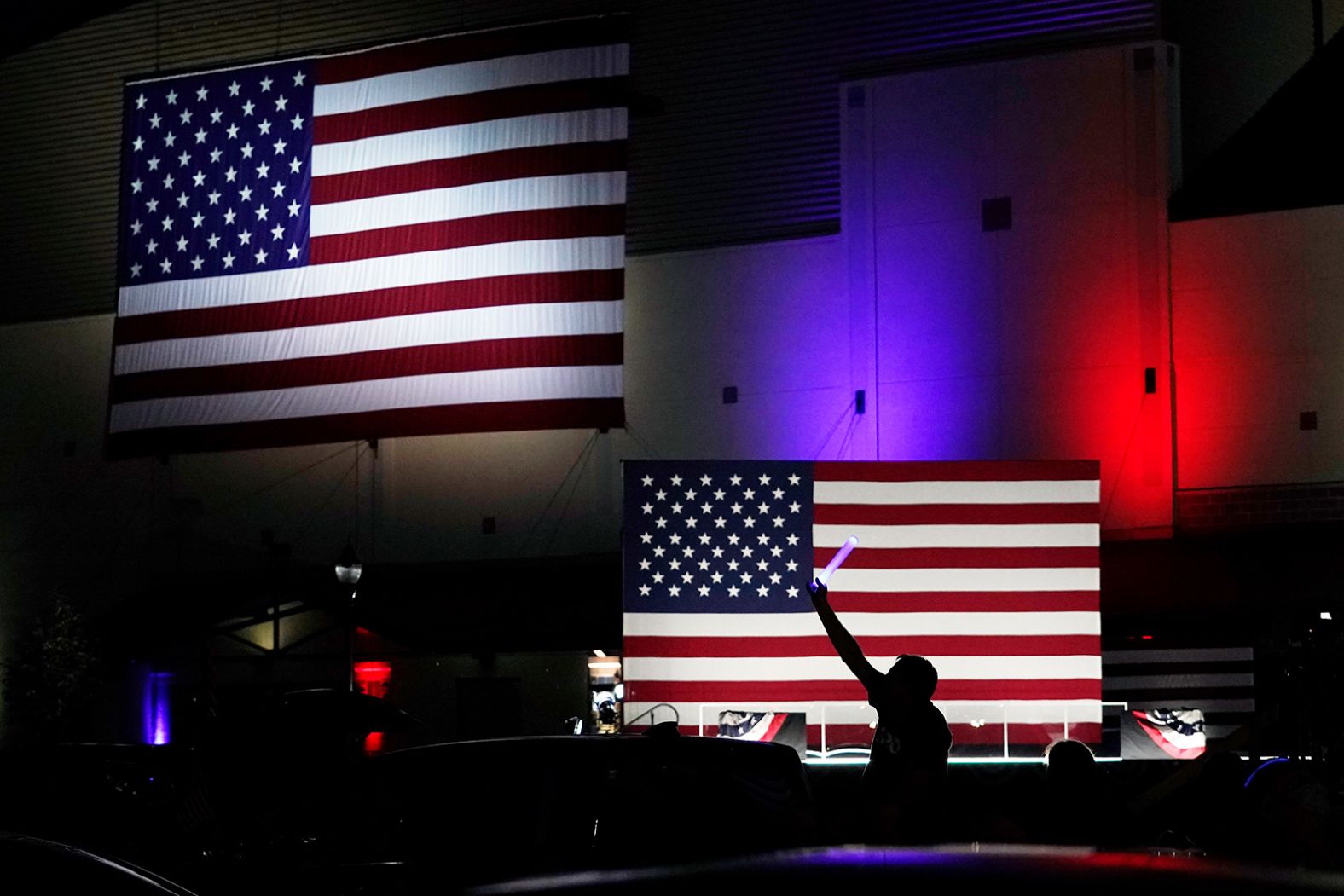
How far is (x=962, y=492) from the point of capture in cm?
1523

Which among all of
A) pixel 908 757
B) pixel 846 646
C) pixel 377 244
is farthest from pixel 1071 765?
pixel 377 244

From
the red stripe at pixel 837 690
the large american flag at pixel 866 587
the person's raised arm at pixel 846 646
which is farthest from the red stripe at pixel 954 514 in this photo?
the person's raised arm at pixel 846 646

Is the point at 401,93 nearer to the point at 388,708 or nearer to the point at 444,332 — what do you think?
the point at 444,332

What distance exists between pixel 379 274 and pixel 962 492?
39.6 ft

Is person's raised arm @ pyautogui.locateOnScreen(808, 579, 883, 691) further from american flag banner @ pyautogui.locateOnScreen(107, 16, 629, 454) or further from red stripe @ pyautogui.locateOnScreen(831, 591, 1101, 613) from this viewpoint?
american flag banner @ pyautogui.locateOnScreen(107, 16, 629, 454)

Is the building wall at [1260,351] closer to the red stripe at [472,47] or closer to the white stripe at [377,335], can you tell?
the white stripe at [377,335]

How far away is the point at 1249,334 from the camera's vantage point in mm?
21750

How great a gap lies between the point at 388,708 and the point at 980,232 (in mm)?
15082

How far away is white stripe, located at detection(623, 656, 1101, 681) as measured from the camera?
47.9ft

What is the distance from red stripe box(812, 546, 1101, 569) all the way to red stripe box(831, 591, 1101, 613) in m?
0.24

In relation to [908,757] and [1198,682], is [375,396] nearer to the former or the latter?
[1198,682]

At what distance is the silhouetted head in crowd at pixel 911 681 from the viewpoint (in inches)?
261

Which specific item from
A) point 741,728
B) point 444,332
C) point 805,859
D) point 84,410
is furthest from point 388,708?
point 84,410

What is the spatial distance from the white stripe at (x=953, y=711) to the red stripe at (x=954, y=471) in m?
2.05
